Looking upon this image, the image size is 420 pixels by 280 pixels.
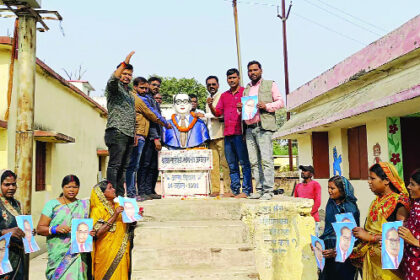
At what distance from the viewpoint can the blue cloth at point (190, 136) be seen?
6770 millimetres

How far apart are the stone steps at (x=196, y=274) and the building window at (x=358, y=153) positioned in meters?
6.74

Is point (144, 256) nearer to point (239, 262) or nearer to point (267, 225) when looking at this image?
point (239, 262)

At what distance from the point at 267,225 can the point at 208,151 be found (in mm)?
1661

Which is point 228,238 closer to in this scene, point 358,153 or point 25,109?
point 25,109

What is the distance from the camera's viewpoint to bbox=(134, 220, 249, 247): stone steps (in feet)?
15.4

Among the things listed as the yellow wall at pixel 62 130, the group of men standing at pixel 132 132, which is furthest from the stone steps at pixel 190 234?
the yellow wall at pixel 62 130

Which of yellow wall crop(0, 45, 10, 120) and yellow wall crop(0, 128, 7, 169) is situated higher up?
yellow wall crop(0, 45, 10, 120)

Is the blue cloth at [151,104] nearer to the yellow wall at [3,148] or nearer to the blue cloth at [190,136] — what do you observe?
the blue cloth at [190,136]

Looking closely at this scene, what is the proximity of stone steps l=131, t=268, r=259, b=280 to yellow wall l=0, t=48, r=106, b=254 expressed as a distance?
385cm

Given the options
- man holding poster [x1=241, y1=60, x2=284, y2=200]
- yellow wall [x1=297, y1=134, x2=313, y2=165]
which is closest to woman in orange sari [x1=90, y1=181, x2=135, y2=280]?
man holding poster [x1=241, y1=60, x2=284, y2=200]

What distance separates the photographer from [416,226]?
311cm

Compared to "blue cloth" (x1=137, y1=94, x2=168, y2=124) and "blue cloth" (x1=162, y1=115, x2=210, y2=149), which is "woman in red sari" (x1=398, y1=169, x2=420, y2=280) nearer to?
"blue cloth" (x1=137, y1=94, x2=168, y2=124)

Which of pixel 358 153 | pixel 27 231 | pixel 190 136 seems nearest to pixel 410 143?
pixel 358 153

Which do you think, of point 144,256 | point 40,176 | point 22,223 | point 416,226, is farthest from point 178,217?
point 40,176
